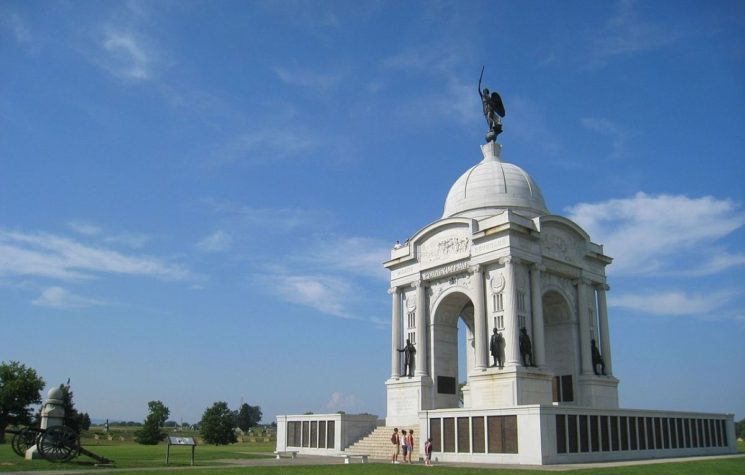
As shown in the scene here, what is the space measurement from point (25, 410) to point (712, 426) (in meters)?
64.0

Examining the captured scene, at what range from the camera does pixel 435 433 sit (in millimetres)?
35125

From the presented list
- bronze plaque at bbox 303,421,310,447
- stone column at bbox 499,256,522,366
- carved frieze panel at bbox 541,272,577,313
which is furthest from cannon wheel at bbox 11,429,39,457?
carved frieze panel at bbox 541,272,577,313

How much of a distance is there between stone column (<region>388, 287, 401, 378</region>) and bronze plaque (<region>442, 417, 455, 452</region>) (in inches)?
415

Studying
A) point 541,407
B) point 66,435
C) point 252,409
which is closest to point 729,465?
point 541,407

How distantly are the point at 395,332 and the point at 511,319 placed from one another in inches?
390

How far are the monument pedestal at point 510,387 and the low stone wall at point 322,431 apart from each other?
26.0 ft

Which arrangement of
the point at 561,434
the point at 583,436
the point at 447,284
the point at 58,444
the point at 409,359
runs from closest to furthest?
the point at 58,444 < the point at 561,434 < the point at 583,436 < the point at 447,284 < the point at 409,359

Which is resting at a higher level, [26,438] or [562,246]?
[562,246]

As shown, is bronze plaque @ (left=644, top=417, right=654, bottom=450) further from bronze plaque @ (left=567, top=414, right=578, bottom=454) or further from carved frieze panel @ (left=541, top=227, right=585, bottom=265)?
carved frieze panel @ (left=541, top=227, right=585, bottom=265)

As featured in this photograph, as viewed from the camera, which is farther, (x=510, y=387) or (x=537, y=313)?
(x=537, y=313)

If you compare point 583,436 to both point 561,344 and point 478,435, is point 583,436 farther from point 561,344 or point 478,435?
point 561,344

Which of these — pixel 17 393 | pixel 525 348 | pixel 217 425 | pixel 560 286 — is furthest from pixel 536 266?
pixel 17 393

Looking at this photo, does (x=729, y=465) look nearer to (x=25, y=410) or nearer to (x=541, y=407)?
(x=541, y=407)

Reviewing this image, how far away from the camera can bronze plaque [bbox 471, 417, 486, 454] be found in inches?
1283
